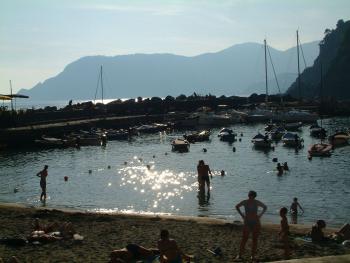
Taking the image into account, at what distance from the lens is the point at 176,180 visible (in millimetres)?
38375

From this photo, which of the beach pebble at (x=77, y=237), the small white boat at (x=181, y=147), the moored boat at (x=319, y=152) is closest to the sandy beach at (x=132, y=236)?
the beach pebble at (x=77, y=237)

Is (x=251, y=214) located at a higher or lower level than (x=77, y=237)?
higher

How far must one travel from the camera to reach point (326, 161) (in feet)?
153

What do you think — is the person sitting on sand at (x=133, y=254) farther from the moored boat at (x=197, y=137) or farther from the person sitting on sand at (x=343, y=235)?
the moored boat at (x=197, y=137)

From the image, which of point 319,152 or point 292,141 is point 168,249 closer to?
point 319,152

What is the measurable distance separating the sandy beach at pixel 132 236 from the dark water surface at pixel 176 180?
3766 millimetres

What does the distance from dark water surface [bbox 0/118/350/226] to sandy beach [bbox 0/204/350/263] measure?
377cm

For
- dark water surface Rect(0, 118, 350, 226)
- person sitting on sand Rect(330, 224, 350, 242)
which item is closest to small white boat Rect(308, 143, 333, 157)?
dark water surface Rect(0, 118, 350, 226)

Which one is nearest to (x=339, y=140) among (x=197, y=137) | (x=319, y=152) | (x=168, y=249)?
(x=319, y=152)

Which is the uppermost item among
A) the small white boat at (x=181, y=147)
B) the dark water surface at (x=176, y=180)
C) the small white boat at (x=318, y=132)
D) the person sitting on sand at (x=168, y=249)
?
the person sitting on sand at (x=168, y=249)

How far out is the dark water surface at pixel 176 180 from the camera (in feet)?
91.8

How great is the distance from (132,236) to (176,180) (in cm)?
1956

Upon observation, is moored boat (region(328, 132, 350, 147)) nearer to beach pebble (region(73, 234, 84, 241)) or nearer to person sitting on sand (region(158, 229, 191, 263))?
beach pebble (region(73, 234, 84, 241))

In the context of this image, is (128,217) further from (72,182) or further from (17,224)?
(72,182)
